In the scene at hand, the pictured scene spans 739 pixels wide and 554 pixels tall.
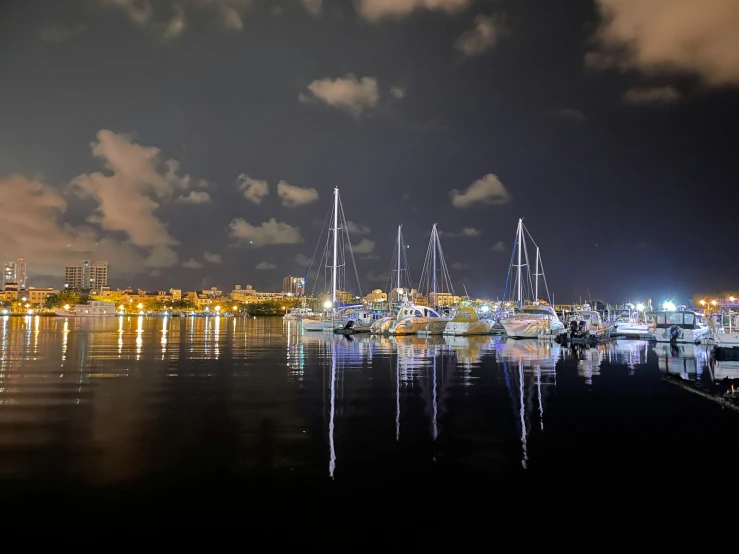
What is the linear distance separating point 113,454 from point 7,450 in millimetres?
1899

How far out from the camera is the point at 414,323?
56719mm

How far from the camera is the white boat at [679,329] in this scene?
155 feet

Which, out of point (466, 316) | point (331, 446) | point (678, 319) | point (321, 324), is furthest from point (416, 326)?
point (331, 446)

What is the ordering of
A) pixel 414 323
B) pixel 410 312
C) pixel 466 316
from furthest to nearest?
pixel 410 312, pixel 414 323, pixel 466 316

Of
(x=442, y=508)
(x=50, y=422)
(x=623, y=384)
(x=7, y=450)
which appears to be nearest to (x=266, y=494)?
(x=442, y=508)

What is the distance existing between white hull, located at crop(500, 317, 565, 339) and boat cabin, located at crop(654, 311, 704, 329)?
987cm

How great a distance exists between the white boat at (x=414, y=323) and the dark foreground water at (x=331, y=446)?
35520 millimetres

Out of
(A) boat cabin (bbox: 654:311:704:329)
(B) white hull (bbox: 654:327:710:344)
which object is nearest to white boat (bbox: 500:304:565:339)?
(B) white hull (bbox: 654:327:710:344)

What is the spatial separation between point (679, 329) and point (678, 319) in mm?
5603

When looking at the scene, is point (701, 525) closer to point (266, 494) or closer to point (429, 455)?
point (429, 455)

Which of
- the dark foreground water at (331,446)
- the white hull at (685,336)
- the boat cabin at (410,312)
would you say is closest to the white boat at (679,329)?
the white hull at (685,336)

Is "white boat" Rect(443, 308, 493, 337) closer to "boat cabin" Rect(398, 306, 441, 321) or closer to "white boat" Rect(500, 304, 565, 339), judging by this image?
"boat cabin" Rect(398, 306, 441, 321)

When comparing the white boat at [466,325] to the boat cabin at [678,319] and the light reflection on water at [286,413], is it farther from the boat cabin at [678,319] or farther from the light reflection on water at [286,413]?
the light reflection on water at [286,413]

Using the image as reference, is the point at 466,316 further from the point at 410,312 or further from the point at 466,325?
the point at 410,312
